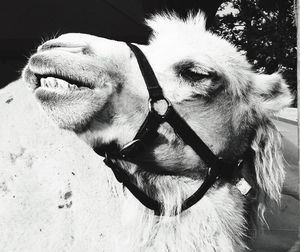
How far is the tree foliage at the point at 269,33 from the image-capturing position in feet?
47.7

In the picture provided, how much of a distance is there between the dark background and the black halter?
4.71ft

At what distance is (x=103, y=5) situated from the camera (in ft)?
9.92

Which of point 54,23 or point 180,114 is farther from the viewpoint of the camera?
point 54,23

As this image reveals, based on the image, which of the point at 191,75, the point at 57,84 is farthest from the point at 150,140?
the point at 57,84

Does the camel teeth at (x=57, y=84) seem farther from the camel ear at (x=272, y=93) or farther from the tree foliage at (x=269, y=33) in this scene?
the tree foliage at (x=269, y=33)

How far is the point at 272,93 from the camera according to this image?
→ 190cm

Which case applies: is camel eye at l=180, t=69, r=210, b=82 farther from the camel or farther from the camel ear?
the camel ear

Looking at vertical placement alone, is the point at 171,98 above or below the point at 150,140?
above

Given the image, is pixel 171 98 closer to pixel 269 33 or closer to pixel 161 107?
pixel 161 107

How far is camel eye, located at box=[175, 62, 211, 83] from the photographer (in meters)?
1.63

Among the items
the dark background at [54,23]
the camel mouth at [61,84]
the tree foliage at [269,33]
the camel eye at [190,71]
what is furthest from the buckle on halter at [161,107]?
the tree foliage at [269,33]

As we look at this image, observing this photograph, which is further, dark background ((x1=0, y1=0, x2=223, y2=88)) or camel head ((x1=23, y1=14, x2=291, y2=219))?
dark background ((x1=0, y1=0, x2=223, y2=88))

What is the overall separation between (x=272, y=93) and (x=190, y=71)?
469 millimetres

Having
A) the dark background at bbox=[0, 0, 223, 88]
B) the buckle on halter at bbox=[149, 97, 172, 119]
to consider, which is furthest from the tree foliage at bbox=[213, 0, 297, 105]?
the buckle on halter at bbox=[149, 97, 172, 119]
